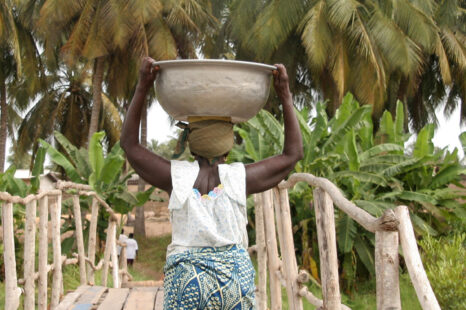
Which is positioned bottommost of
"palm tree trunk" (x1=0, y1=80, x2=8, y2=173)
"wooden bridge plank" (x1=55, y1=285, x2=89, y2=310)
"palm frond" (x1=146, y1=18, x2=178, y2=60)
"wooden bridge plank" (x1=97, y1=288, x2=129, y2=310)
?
"wooden bridge plank" (x1=97, y1=288, x2=129, y2=310)

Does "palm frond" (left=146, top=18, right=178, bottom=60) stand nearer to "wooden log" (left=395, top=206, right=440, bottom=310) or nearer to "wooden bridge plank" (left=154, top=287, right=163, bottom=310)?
"wooden bridge plank" (left=154, top=287, right=163, bottom=310)

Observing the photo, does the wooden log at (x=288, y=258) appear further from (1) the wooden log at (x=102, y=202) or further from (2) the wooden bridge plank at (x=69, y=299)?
(1) the wooden log at (x=102, y=202)

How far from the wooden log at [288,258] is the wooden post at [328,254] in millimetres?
759

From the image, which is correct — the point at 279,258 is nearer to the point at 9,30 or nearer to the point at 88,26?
the point at 88,26

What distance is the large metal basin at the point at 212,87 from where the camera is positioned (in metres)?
2.16

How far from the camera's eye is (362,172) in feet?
27.5

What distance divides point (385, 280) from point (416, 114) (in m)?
20.2

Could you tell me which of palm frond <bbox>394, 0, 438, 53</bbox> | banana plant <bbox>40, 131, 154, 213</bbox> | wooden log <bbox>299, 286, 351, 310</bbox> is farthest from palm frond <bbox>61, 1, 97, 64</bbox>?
wooden log <bbox>299, 286, 351, 310</bbox>

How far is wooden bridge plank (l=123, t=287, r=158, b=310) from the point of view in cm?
451

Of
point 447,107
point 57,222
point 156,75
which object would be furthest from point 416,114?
point 156,75

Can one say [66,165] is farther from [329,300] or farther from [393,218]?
[393,218]

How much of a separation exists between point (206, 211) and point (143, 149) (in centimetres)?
37

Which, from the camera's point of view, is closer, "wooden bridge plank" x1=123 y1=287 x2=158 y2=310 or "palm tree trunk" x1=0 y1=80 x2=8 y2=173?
"wooden bridge plank" x1=123 y1=287 x2=158 y2=310

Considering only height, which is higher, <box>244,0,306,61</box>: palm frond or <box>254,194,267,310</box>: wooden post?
<box>244,0,306,61</box>: palm frond
